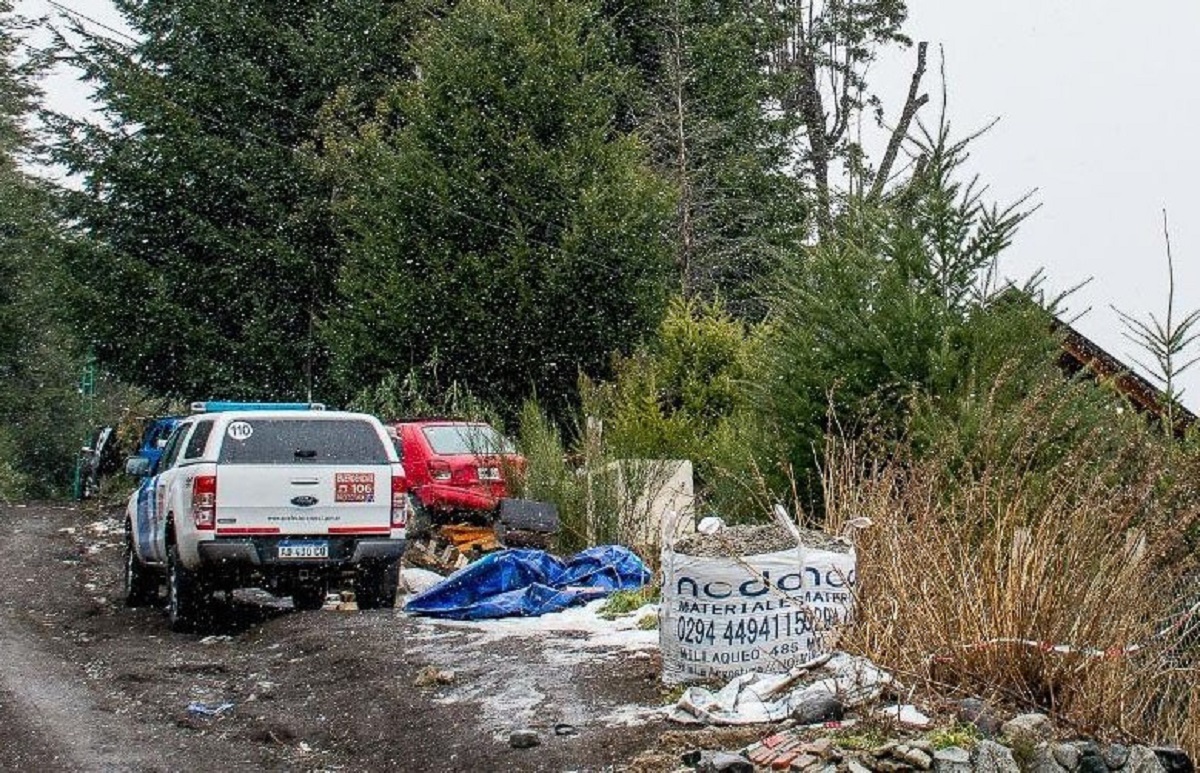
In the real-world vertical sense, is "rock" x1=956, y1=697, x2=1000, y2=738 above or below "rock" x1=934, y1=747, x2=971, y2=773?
above

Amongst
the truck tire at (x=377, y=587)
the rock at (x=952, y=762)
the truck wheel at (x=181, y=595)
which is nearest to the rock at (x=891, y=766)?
the rock at (x=952, y=762)

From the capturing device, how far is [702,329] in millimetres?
24672

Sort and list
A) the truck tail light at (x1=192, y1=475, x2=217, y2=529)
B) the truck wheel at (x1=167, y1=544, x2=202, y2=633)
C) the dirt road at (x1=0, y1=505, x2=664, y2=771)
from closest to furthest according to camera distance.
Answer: the dirt road at (x1=0, y1=505, x2=664, y2=771)
the truck tail light at (x1=192, y1=475, x2=217, y2=529)
the truck wheel at (x1=167, y1=544, x2=202, y2=633)

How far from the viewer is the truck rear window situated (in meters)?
14.2

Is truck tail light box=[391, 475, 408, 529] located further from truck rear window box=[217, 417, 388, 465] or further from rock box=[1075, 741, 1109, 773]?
rock box=[1075, 741, 1109, 773]

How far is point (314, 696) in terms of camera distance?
439 inches

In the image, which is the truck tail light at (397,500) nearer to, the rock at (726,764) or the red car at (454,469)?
the red car at (454,469)

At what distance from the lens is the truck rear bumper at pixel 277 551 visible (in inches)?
545

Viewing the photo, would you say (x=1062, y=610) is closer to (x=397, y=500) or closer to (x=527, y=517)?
(x=397, y=500)

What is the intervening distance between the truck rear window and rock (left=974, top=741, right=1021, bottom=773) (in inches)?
305

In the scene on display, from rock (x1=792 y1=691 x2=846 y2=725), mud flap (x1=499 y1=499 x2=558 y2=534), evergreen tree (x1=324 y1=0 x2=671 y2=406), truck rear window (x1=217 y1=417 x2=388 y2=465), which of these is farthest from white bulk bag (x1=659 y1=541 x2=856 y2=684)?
evergreen tree (x1=324 y1=0 x2=671 y2=406)

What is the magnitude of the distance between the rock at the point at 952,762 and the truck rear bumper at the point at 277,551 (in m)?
7.56

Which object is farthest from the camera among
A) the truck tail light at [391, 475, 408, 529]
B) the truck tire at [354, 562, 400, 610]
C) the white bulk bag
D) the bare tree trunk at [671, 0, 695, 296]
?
the bare tree trunk at [671, 0, 695, 296]

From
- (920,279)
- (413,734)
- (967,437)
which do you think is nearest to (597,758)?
(413,734)
